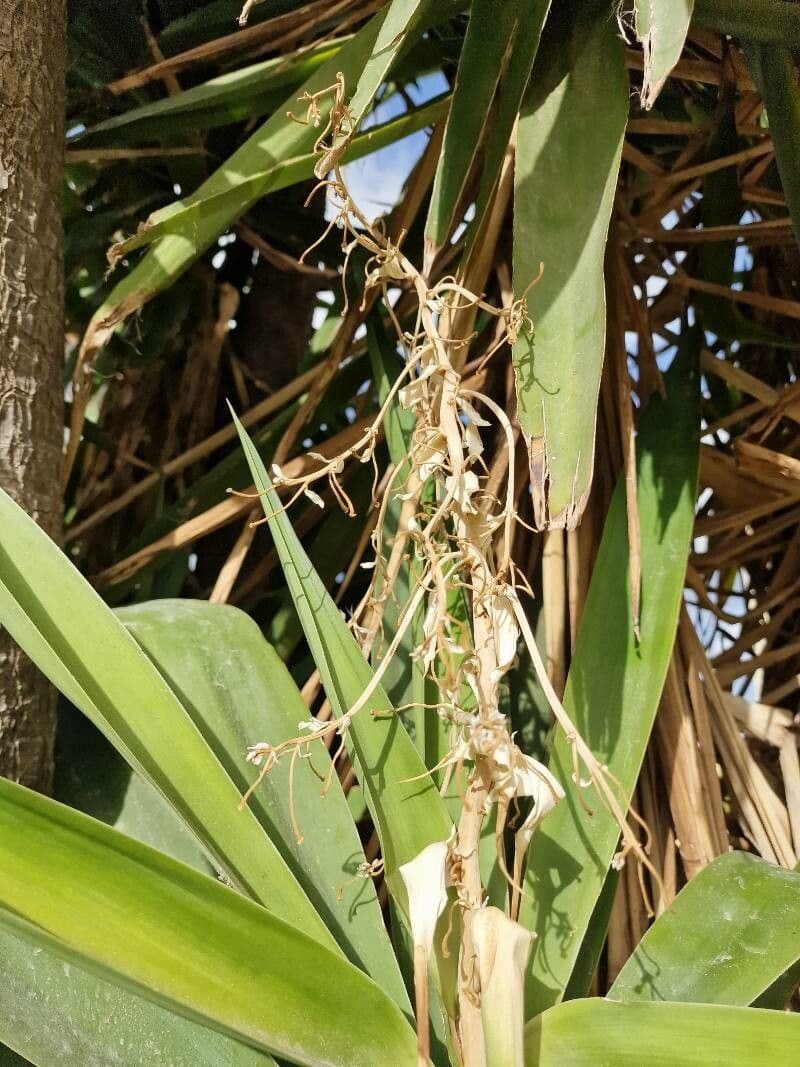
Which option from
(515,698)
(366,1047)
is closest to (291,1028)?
(366,1047)

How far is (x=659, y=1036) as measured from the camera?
36 centimetres

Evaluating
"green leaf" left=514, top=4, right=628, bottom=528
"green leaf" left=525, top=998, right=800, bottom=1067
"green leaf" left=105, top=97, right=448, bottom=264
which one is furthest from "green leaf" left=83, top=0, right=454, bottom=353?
"green leaf" left=525, top=998, right=800, bottom=1067

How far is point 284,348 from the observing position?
963 mm

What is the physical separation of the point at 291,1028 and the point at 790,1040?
0.60 feet

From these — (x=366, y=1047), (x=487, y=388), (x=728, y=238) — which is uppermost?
(x=728, y=238)

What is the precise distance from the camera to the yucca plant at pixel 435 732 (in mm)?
361

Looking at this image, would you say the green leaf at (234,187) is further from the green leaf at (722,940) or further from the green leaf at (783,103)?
the green leaf at (722,940)

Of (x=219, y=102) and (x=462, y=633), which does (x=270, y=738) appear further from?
(x=219, y=102)

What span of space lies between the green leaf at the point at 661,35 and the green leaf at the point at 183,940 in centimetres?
36

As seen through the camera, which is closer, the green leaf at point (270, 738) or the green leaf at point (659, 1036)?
the green leaf at point (659, 1036)

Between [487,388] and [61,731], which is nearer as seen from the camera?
[61,731]

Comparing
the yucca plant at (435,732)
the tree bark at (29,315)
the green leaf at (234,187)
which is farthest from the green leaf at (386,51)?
the tree bark at (29,315)

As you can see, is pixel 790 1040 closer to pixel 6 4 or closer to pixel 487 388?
pixel 487 388

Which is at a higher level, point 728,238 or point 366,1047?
point 728,238
